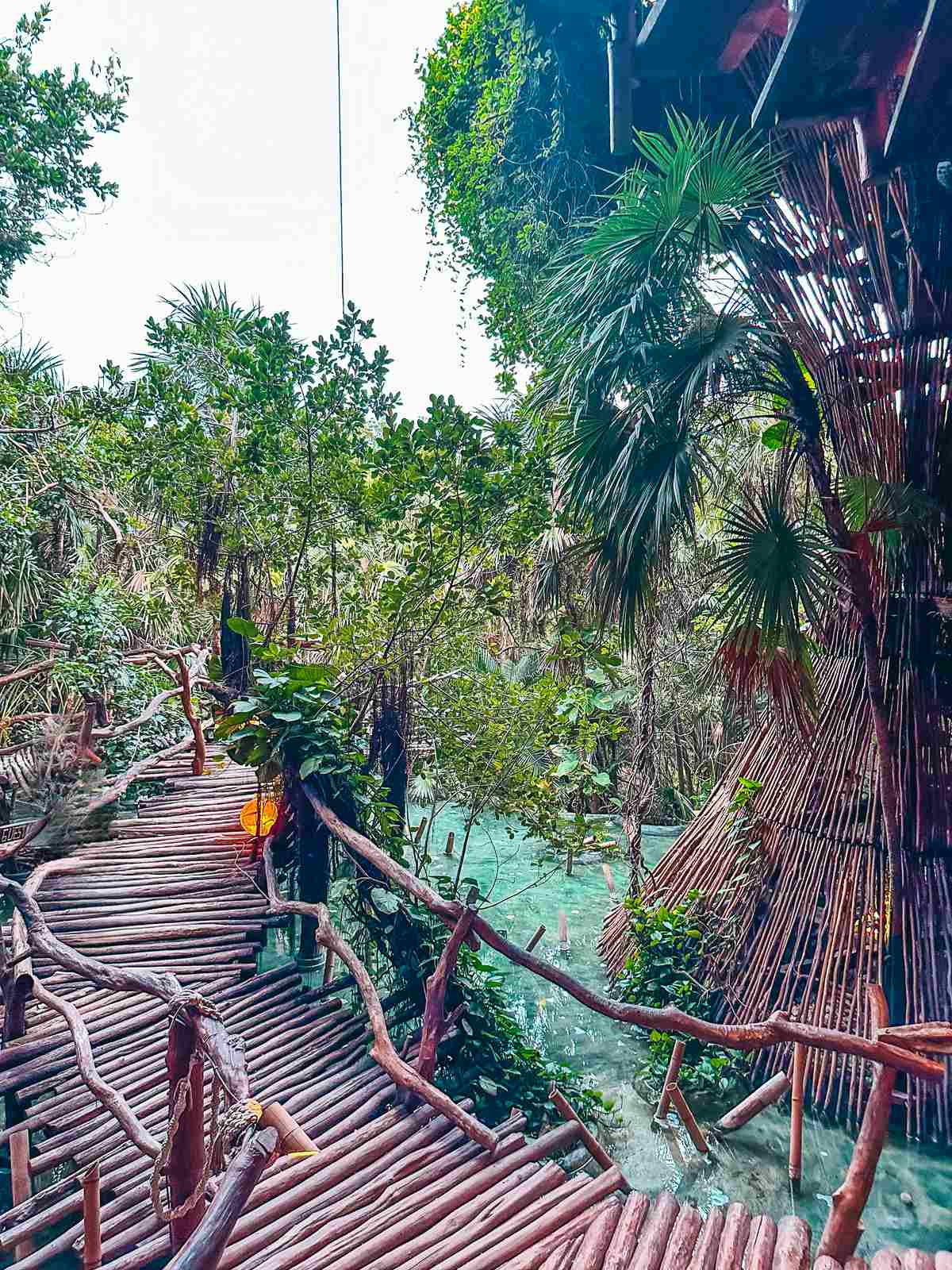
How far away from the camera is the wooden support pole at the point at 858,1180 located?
214 cm

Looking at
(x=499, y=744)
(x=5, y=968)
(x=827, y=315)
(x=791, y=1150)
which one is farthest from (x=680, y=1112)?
(x=827, y=315)

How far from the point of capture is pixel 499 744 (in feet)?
19.1

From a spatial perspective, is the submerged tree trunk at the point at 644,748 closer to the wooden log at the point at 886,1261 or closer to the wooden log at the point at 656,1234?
the wooden log at the point at 656,1234

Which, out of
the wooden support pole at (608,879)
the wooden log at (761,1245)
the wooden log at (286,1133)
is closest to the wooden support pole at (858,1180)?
the wooden log at (761,1245)

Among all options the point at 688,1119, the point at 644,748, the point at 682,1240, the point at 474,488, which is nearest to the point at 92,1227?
the point at 682,1240

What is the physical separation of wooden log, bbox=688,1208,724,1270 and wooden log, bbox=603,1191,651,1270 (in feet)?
0.61

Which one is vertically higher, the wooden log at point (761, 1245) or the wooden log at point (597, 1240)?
the wooden log at point (761, 1245)

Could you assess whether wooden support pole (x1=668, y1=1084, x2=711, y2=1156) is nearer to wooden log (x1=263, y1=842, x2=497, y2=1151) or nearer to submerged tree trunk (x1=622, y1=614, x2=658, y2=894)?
wooden log (x1=263, y1=842, x2=497, y2=1151)

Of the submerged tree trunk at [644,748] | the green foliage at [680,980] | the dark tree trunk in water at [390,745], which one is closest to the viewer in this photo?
the green foliage at [680,980]

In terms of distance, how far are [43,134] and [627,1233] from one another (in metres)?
8.51

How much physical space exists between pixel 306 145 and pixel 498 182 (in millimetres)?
7417

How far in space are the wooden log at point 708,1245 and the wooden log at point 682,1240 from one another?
18mm

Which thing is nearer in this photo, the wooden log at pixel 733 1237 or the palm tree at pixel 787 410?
the wooden log at pixel 733 1237

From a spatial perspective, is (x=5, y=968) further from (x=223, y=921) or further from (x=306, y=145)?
(x=306, y=145)
